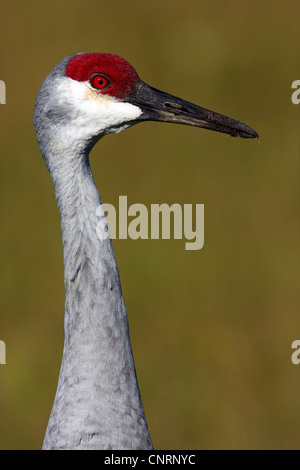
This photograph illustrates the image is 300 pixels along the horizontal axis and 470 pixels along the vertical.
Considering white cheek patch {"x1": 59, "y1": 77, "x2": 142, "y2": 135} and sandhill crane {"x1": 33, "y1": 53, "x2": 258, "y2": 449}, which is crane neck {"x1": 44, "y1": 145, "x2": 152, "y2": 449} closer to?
sandhill crane {"x1": 33, "y1": 53, "x2": 258, "y2": 449}

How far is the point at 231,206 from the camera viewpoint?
9.13 meters

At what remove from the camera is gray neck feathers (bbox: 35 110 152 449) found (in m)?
2.82

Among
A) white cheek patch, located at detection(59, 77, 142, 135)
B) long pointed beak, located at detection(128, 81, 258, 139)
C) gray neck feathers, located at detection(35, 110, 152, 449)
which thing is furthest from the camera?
long pointed beak, located at detection(128, 81, 258, 139)

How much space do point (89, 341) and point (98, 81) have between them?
0.93m

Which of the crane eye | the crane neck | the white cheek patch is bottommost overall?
the crane neck

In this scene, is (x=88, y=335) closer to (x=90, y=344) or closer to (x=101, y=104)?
(x=90, y=344)

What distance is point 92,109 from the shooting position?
2939 millimetres

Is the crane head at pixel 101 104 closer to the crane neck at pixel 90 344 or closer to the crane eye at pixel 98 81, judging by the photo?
the crane eye at pixel 98 81

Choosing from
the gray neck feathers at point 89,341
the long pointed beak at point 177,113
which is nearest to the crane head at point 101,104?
the long pointed beak at point 177,113

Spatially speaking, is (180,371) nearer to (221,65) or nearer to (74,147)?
(221,65)

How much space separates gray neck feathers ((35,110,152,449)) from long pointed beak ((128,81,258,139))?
0.33 meters

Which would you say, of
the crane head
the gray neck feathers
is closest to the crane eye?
the crane head

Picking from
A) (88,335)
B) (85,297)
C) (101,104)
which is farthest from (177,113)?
(88,335)

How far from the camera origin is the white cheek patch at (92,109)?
2918 millimetres
